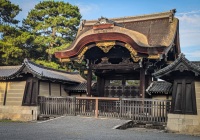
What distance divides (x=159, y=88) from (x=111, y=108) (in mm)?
3764

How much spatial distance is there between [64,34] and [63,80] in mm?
14336

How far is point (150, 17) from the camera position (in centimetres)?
2123

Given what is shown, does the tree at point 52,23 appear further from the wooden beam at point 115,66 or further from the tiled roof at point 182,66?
the tiled roof at point 182,66

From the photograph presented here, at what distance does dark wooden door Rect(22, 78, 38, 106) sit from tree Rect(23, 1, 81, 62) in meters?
13.0

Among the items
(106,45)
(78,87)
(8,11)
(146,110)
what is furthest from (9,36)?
(146,110)

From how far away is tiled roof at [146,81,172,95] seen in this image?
679 inches

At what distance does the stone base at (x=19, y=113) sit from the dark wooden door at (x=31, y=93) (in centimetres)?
39

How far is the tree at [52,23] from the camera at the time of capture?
3241cm

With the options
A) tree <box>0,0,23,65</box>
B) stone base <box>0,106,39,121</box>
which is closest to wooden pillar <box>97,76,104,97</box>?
stone base <box>0,106,39,121</box>

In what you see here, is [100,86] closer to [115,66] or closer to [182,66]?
[115,66]

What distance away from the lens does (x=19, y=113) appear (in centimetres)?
1866

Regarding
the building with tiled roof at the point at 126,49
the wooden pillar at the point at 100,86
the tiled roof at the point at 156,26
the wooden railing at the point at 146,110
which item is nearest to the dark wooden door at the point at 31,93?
the building with tiled roof at the point at 126,49

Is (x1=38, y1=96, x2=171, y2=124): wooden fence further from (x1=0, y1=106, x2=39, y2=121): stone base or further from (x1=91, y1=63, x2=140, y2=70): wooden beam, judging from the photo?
(x1=91, y1=63, x2=140, y2=70): wooden beam

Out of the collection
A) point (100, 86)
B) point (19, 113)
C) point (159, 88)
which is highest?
point (100, 86)
